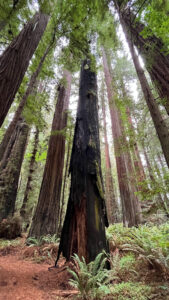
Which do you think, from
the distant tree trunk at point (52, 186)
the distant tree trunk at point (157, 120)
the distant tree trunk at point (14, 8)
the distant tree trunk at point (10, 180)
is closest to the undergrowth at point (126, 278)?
the distant tree trunk at point (157, 120)

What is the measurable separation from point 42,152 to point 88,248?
7041 mm

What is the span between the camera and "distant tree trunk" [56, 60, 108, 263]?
2189 mm

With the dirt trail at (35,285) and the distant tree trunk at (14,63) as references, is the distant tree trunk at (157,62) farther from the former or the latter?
the dirt trail at (35,285)

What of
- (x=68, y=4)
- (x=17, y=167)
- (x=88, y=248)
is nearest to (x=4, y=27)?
(x=68, y=4)

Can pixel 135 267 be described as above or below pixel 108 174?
below

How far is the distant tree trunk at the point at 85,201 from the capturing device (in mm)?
2189

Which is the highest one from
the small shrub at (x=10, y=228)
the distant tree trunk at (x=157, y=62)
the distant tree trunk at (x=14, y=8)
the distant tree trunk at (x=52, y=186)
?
the distant tree trunk at (x=14, y=8)

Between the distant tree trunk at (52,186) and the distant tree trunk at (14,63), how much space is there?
8.24ft

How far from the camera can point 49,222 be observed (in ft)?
14.2

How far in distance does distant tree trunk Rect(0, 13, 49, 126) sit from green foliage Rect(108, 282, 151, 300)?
2946mm

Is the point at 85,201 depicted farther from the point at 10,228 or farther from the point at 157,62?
the point at 10,228

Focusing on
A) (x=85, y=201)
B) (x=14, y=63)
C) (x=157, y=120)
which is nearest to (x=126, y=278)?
(x=85, y=201)

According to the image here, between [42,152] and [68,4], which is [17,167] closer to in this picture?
[42,152]

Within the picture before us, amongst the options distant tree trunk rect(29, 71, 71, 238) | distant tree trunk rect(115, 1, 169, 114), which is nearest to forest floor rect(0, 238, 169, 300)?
distant tree trunk rect(29, 71, 71, 238)
